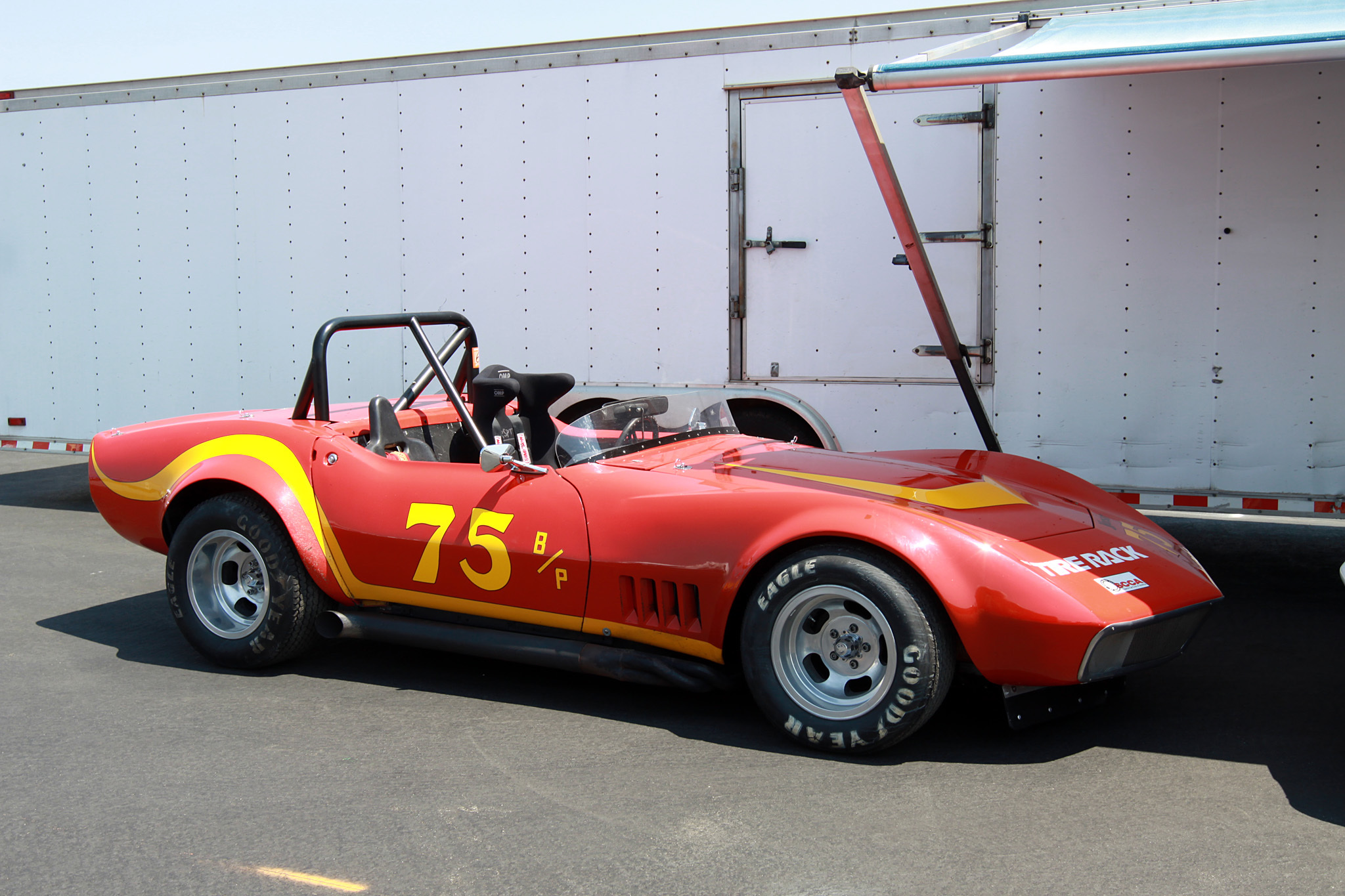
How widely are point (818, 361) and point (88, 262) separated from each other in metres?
5.15

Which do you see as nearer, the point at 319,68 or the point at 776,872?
the point at 776,872

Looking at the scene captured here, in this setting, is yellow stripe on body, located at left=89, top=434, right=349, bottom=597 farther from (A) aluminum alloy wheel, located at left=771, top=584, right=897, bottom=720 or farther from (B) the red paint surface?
(A) aluminum alloy wheel, located at left=771, top=584, right=897, bottom=720

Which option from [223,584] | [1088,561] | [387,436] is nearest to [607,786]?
[1088,561]

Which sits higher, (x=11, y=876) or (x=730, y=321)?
(x=730, y=321)

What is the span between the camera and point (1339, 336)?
17.3ft

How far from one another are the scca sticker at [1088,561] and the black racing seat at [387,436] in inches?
101

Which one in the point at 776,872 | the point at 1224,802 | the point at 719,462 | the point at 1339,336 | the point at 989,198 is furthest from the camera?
the point at 989,198

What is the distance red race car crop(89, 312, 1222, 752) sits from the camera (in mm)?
3314

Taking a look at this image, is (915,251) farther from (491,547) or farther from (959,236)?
(491,547)

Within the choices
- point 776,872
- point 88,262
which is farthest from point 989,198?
point 88,262

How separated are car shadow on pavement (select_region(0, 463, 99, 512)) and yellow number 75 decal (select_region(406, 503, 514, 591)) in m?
4.92

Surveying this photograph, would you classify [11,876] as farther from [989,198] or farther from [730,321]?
[989,198]

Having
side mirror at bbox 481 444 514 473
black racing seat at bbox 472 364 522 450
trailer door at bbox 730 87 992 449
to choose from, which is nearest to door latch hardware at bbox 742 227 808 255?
trailer door at bbox 730 87 992 449

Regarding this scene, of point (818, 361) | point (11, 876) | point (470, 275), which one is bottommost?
point (11, 876)
